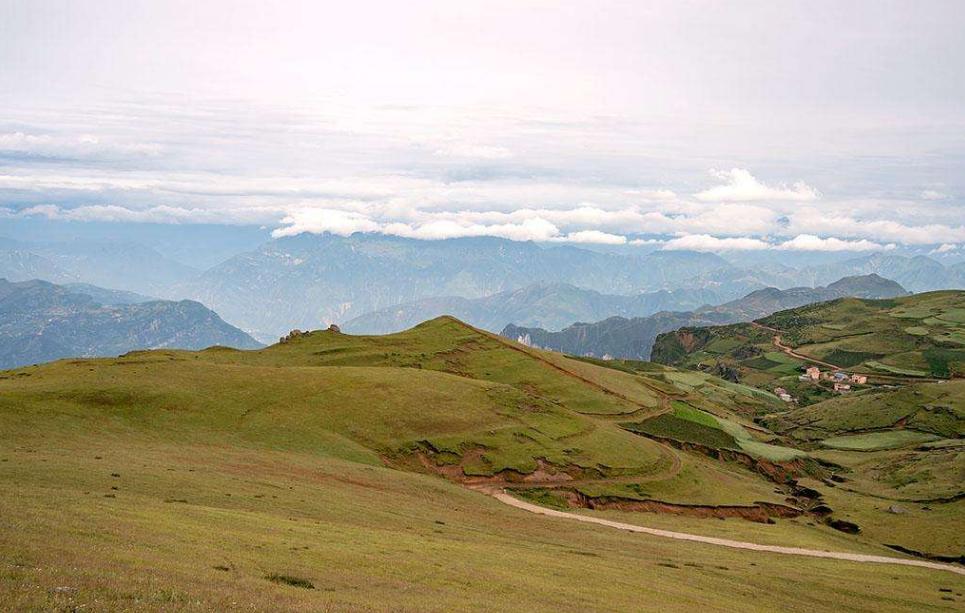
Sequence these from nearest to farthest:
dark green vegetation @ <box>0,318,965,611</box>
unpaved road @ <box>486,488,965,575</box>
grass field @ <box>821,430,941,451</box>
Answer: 1. dark green vegetation @ <box>0,318,965,611</box>
2. unpaved road @ <box>486,488,965,575</box>
3. grass field @ <box>821,430,941,451</box>

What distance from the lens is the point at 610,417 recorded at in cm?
14775

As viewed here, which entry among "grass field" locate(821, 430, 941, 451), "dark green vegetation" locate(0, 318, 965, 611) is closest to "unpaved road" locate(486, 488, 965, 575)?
"dark green vegetation" locate(0, 318, 965, 611)

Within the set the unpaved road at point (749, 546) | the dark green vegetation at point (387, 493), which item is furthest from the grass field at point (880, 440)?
the unpaved road at point (749, 546)

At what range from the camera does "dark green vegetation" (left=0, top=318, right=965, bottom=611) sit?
34.7 m

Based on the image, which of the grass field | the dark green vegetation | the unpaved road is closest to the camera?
the dark green vegetation

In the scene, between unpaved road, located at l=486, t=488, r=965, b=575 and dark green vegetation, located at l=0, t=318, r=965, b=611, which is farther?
unpaved road, located at l=486, t=488, r=965, b=575

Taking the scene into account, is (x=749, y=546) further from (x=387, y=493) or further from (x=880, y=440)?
(x=880, y=440)

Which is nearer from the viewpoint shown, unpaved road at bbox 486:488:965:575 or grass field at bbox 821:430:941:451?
unpaved road at bbox 486:488:965:575

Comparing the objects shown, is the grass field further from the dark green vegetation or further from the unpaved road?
the unpaved road

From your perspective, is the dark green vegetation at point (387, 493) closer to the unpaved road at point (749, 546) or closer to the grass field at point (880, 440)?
the unpaved road at point (749, 546)

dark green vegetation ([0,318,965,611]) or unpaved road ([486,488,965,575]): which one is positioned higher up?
dark green vegetation ([0,318,965,611])

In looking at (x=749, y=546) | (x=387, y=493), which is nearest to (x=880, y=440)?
(x=749, y=546)

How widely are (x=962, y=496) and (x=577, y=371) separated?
80.5m

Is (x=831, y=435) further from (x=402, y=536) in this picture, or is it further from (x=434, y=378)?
(x=402, y=536)
